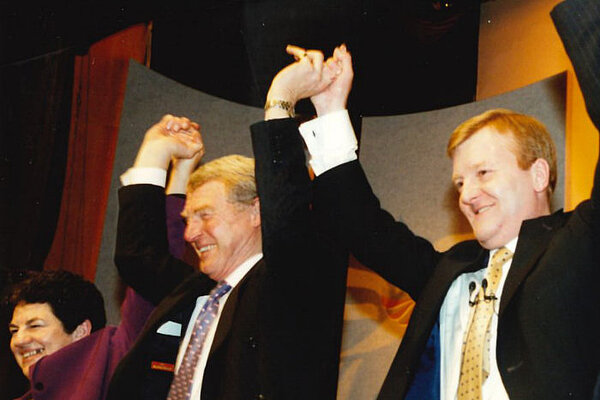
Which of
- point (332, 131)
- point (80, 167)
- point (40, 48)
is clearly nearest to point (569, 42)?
point (332, 131)

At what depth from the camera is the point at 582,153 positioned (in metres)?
3.30

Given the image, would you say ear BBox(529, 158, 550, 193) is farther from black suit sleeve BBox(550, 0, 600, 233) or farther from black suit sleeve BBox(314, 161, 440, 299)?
black suit sleeve BBox(550, 0, 600, 233)

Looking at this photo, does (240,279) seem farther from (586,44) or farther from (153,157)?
(586,44)

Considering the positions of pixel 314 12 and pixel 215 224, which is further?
pixel 314 12

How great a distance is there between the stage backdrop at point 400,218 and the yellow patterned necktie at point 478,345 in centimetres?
205

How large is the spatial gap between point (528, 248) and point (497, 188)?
232mm

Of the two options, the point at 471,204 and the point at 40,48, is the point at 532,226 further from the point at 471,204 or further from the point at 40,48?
the point at 40,48

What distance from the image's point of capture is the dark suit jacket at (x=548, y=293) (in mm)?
1357

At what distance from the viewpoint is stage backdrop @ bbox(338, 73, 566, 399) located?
3.88 m

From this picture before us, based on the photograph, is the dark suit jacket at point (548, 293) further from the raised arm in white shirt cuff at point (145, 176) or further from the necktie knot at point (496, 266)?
the raised arm in white shirt cuff at point (145, 176)

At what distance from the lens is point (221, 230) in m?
2.29

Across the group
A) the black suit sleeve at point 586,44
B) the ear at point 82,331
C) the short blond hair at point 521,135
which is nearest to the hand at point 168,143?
the ear at point 82,331

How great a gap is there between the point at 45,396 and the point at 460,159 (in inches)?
60.5

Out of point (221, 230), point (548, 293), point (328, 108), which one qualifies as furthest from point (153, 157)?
point (548, 293)
